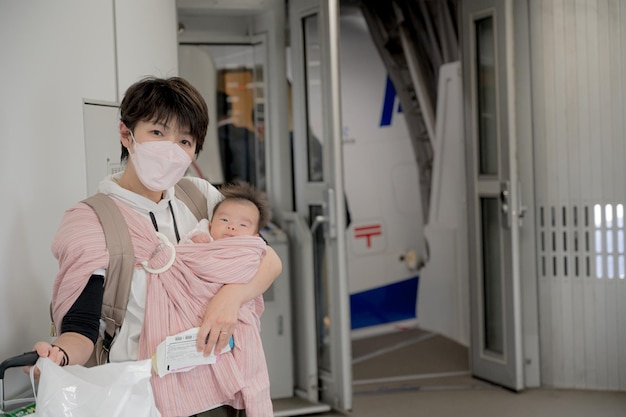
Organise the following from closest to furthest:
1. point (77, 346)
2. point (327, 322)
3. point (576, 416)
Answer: point (77, 346) < point (576, 416) < point (327, 322)

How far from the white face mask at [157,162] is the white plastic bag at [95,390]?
1.31ft

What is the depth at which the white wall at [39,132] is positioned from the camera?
7.45 ft

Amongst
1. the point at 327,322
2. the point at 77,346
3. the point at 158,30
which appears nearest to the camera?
the point at 77,346

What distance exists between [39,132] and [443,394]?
9.97 ft

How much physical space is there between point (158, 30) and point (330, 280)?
1.69 metres

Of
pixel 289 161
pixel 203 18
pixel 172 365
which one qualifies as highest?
pixel 203 18

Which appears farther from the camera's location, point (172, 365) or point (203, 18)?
point (203, 18)

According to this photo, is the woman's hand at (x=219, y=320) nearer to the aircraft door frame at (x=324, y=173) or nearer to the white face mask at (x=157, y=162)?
the white face mask at (x=157, y=162)

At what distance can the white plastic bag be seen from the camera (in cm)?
161

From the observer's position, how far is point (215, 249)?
75.4 inches

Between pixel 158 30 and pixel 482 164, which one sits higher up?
pixel 158 30

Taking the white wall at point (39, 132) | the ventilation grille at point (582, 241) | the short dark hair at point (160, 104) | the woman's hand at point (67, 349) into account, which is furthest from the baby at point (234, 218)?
the ventilation grille at point (582, 241)

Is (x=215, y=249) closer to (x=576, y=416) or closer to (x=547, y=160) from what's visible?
(x=576, y=416)

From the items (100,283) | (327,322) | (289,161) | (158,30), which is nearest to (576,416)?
(327,322)
